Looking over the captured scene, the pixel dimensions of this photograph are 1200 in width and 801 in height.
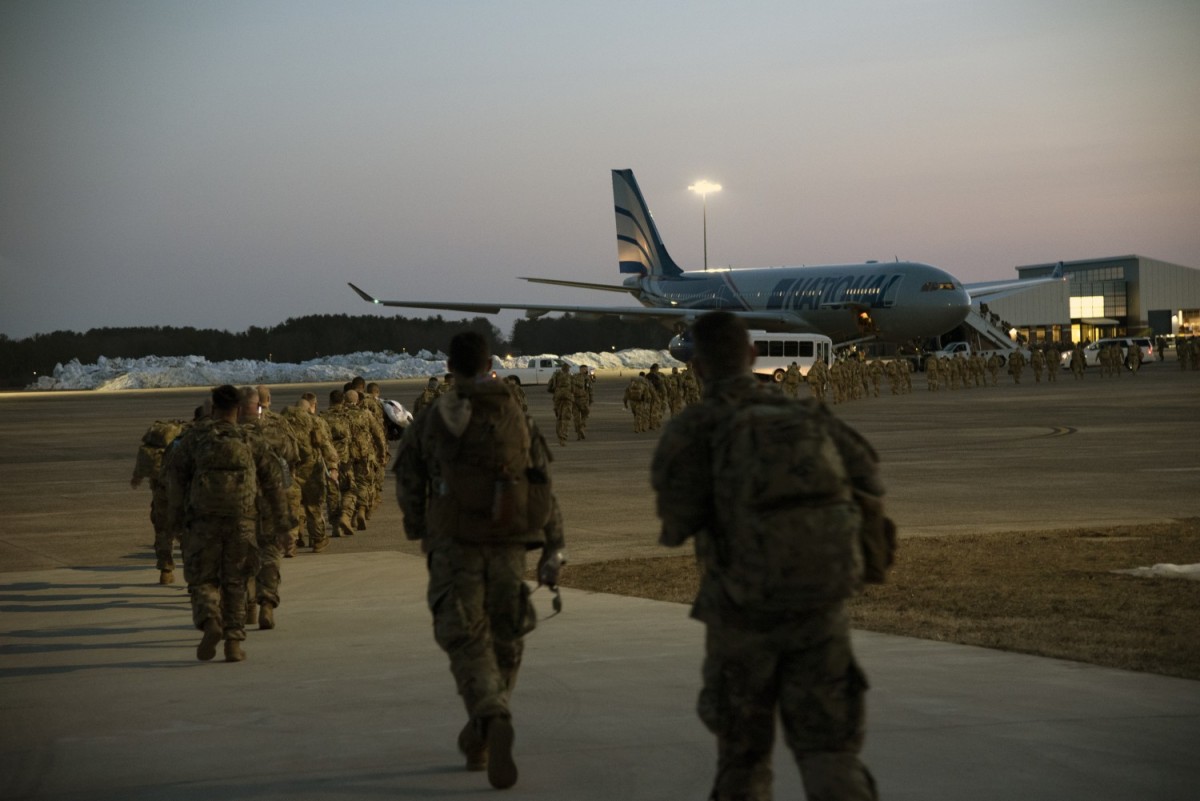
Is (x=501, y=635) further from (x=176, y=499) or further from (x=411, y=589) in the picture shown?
(x=411, y=589)

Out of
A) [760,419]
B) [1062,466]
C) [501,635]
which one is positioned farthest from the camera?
[1062,466]

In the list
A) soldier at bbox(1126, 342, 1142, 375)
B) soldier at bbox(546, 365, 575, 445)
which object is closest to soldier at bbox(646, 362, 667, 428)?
soldier at bbox(546, 365, 575, 445)

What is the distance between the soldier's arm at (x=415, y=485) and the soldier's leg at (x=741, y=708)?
179cm

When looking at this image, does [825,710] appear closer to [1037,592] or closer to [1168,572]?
[1037,592]

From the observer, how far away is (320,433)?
41.1ft

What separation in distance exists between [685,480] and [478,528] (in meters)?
1.52

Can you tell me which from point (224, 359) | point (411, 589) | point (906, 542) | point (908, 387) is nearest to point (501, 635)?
point (411, 589)

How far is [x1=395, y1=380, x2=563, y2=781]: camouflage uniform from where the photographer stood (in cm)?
542

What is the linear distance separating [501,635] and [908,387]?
43.9 m

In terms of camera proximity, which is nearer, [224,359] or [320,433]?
[320,433]

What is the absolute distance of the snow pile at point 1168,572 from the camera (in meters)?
9.99

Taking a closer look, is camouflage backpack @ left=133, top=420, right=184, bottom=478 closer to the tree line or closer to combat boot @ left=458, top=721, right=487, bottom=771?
combat boot @ left=458, top=721, right=487, bottom=771

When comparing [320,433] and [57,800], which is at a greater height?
[320,433]

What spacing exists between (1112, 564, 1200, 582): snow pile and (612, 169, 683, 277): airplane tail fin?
56.3m
